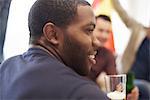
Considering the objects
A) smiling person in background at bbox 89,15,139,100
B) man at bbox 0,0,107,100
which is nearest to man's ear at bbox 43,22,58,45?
man at bbox 0,0,107,100

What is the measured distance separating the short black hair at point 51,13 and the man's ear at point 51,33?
0.05ft

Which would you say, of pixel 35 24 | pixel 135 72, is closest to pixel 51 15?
pixel 35 24

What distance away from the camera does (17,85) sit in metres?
0.81

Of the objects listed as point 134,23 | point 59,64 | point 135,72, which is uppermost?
point 134,23

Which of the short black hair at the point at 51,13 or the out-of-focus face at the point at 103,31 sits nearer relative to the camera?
the short black hair at the point at 51,13

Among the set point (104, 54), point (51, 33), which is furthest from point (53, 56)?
point (104, 54)

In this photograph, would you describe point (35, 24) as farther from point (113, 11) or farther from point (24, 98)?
point (113, 11)

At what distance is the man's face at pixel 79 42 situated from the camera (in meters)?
0.88

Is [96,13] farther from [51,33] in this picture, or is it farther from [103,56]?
[51,33]

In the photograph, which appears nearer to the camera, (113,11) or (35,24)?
(35,24)

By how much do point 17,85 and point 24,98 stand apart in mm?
48

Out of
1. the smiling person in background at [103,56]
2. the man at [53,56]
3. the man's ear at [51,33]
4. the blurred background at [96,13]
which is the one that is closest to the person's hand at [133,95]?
the smiling person in background at [103,56]

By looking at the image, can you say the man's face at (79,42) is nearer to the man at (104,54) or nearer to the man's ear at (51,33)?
the man's ear at (51,33)

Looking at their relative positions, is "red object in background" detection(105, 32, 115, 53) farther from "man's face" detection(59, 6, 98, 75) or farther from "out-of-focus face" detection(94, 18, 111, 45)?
"man's face" detection(59, 6, 98, 75)
